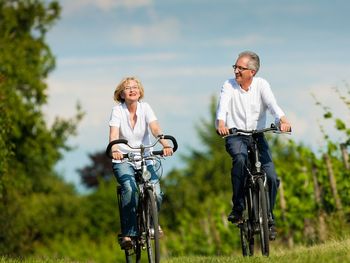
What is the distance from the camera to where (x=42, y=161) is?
130 ft

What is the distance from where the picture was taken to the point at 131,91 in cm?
1166

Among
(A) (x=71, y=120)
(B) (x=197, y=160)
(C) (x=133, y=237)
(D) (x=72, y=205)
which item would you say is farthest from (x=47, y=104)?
(C) (x=133, y=237)

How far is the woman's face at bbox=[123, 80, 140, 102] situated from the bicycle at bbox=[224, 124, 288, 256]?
1207 mm

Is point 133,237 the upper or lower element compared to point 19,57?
lower

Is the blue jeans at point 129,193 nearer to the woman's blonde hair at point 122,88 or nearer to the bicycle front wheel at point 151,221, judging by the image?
the bicycle front wheel at point 151,221

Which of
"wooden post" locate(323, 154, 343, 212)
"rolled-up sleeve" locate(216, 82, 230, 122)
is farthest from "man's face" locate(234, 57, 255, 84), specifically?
"wooden post" locate(323, 154, 343, 212)

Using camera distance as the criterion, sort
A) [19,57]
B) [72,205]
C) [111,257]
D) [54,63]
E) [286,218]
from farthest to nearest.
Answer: [72,205] → [111,257] → [54,63] → [19,57] → [286,218]

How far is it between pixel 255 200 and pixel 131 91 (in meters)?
2.00

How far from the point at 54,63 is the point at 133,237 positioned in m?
29.7

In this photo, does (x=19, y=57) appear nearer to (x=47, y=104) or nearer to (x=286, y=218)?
(x=47, y=104)

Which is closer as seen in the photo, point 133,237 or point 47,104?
point 133,237

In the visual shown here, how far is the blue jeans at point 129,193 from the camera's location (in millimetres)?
11406

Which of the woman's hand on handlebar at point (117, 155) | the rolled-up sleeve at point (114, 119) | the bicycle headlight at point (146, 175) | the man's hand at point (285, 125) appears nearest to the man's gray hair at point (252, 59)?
the man's hand at point (285, 125)

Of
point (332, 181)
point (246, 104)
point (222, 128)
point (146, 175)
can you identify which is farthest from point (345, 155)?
point (146, 175)
